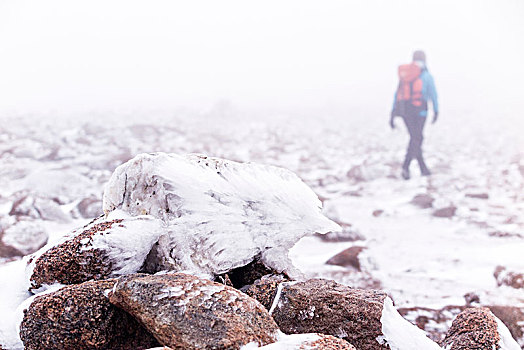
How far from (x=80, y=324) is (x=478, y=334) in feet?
7.16

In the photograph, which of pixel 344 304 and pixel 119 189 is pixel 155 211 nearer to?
pixel 119 189

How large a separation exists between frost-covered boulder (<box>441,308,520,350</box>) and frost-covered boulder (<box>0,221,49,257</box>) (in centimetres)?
485

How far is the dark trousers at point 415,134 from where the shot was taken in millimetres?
11422

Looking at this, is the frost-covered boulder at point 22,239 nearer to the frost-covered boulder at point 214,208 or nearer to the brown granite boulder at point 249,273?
the frost-covered boulder at point 214,208

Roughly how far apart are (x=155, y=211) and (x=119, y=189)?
304mm

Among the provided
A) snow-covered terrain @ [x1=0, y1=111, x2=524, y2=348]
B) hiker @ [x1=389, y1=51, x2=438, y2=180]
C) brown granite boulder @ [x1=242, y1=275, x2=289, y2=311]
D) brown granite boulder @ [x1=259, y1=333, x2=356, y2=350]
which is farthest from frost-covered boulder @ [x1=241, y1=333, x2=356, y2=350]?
hiker @ [x1=389, y1=51, x2=438, y2=180]

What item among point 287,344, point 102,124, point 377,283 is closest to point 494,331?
point 287,344

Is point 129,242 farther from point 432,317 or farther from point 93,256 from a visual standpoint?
point 432,317

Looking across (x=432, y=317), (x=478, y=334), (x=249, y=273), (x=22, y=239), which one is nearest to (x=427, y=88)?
(x=432, y=317)

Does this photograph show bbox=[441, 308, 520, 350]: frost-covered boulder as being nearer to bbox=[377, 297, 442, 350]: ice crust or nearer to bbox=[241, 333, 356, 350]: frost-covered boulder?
bbox=[377, 297, 442, 350]: ice crust

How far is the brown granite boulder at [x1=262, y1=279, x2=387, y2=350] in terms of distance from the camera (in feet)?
7.74

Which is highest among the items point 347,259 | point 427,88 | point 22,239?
point 427,88

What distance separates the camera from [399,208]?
921cm

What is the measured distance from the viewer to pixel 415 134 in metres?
11.6
